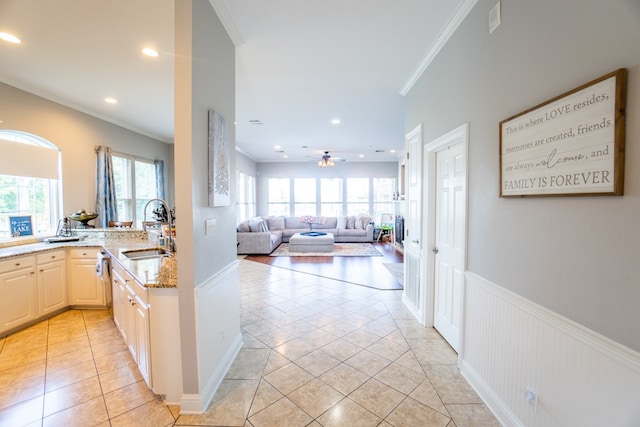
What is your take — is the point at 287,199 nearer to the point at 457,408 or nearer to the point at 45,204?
the point at 45,204

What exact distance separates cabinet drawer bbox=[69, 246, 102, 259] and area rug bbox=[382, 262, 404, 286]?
183 inches

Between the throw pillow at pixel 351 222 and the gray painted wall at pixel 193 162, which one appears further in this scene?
the throw pillow at pixel 351 222

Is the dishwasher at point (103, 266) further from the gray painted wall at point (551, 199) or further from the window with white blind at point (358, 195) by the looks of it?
the window with white blind at point (358, 195)

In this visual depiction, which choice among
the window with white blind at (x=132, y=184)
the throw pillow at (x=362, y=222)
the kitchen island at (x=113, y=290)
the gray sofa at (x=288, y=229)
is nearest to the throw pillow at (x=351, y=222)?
the gray sofa at (x=288, y=229)

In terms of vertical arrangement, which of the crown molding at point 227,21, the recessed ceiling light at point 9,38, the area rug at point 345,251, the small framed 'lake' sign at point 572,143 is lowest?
the area rug at point 345,251

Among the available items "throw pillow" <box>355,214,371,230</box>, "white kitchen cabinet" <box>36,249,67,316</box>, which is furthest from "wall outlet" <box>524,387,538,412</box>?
"throw pillow" <box>355,214,371,230</box>

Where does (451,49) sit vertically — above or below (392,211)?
above

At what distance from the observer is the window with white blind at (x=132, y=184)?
5.53m

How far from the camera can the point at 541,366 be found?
1.45 metres

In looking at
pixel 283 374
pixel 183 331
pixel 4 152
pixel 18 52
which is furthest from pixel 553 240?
pixel 4 152

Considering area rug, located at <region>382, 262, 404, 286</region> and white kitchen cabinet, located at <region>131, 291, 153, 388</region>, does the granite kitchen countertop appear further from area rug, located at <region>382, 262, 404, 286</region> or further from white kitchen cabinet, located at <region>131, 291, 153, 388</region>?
area rug, located at <region>382, 262, 404, 286</region>

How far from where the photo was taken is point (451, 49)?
2.41 m

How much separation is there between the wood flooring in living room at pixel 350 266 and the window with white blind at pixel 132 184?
8.95 feet

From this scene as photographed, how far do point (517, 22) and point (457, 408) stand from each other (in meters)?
2.51
